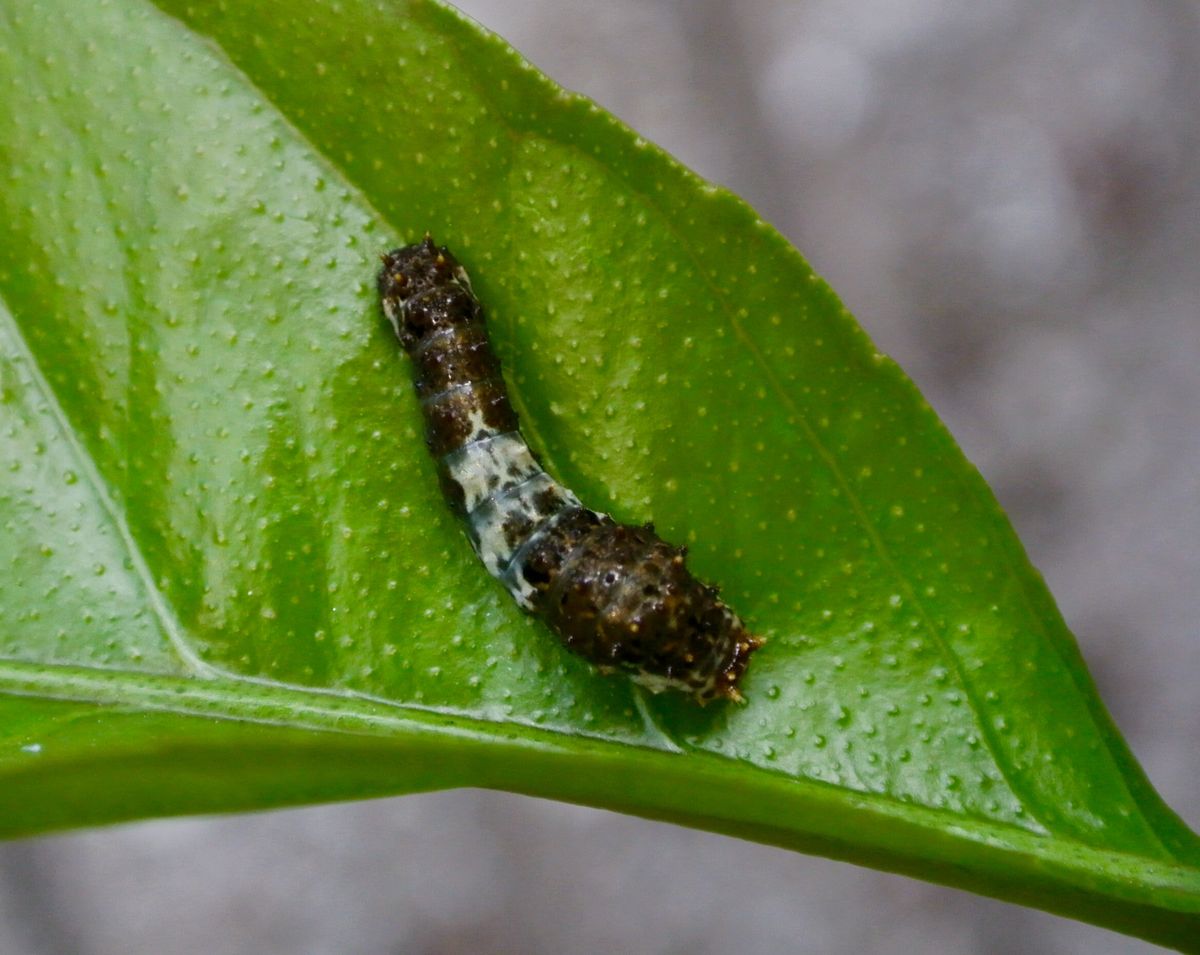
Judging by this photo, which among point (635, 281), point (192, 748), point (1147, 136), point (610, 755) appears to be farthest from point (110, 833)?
point (1147, 136)

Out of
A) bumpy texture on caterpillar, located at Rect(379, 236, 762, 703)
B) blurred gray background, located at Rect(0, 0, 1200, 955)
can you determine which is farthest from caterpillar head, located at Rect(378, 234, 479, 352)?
blurred gray background, located at Rect(0, 0, 1200, 955)

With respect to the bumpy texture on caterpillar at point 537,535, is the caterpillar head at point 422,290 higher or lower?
higher

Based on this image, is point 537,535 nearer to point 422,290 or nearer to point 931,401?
point 422,290

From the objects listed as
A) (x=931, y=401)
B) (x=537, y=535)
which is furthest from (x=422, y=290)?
(x=931, y=401)

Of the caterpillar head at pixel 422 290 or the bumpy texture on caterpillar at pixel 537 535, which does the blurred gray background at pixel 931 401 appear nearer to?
the bumpy texture on caterpillar at pixel 537 535

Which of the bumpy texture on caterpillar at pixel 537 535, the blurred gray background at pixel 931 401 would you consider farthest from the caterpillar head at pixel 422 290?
the blurred gray background at pixel 931 401
